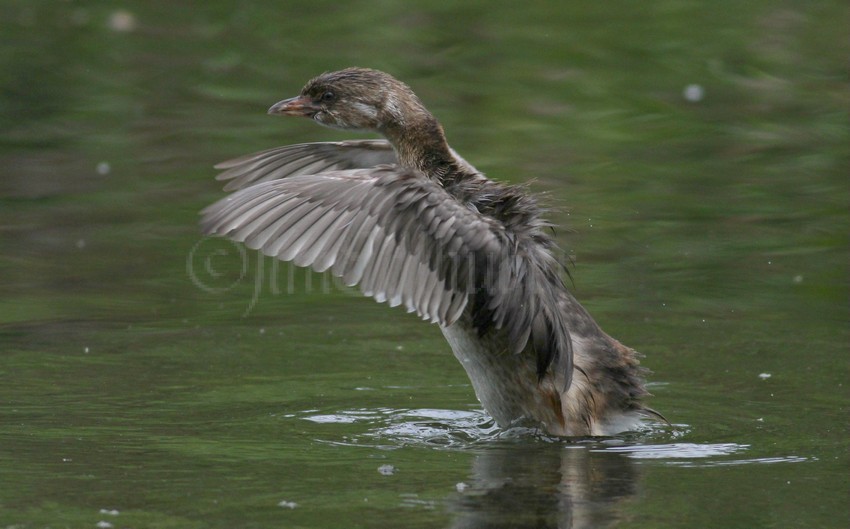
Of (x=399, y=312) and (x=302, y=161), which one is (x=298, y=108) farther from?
(x=399, y=312)

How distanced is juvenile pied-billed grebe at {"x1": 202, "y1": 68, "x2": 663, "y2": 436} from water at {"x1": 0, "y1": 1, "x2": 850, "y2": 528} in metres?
0.27

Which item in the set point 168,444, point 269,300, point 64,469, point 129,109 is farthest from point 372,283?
point 129,109

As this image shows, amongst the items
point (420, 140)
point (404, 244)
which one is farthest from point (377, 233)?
point (420, 140)

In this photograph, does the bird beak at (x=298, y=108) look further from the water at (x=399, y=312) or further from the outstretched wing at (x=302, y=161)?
the water at (x=399, y=312)

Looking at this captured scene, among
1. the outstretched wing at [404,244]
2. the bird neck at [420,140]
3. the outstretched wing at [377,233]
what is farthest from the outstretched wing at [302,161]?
the outstretched wing at [377,233]

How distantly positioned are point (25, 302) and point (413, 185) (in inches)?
132

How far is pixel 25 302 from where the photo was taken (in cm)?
920

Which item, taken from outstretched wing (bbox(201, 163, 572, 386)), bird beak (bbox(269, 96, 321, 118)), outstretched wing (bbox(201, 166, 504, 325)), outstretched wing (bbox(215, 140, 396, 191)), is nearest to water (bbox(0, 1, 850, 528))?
outstretched wing (bbox(201, 163, 572, 386))

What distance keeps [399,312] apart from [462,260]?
8.57 feet

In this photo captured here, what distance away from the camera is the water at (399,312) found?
6.09 metres

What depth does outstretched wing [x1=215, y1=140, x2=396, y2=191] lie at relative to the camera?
8.39 meters

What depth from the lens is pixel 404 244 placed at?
685 centimetres

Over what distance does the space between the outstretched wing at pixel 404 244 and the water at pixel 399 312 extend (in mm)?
605

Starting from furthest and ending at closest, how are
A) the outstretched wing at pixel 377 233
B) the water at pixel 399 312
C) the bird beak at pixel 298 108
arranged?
1. the bird beak at pixel 298 108
2. the outstretched wing at pixel 377 233
3. the water at pixel 399 312
